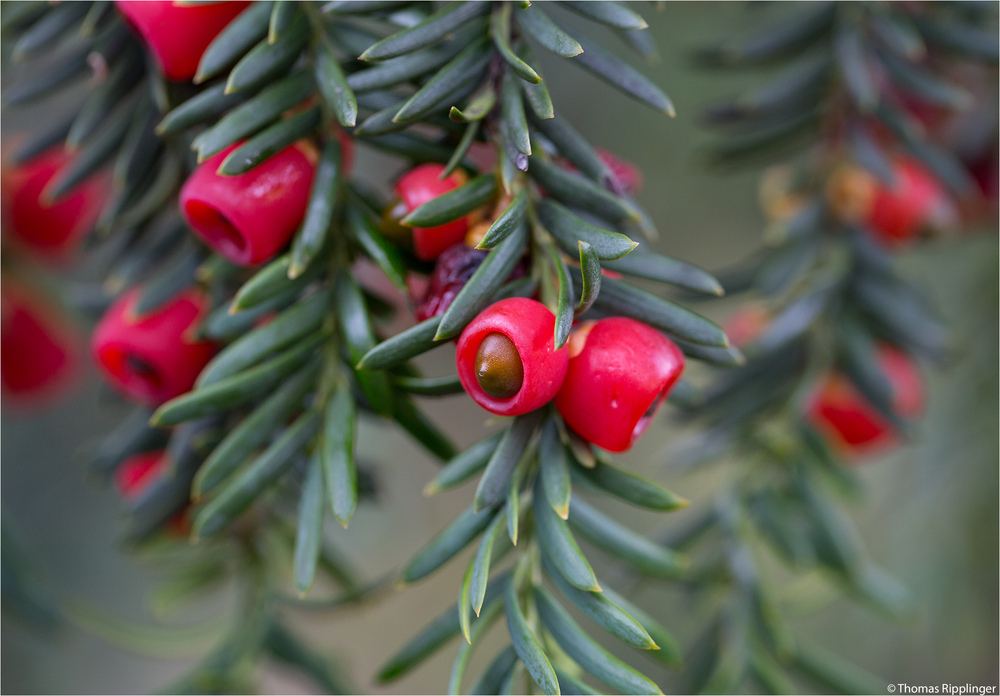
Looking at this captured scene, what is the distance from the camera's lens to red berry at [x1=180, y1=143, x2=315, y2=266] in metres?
0.46

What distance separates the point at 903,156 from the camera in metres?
0.93

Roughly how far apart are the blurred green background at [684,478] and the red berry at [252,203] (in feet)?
1.27

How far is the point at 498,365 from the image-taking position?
1.30 ft

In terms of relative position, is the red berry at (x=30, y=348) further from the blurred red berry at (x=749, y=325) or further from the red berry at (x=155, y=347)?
the blurred red berry at (x=749, y=325)

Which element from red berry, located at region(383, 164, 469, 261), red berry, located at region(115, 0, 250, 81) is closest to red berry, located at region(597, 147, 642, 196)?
red berry, located at region(383, 164, 469, 261)

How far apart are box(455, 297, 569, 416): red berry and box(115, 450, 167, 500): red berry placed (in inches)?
16.9

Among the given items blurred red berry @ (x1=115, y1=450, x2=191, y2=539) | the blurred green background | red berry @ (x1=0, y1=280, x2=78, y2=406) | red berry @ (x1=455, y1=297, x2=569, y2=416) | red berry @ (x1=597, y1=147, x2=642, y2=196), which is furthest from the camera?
the blurred green background

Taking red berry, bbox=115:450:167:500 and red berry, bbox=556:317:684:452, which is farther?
red berry, bbox=115:450:167:500

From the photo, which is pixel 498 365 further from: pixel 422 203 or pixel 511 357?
pixel 422 203

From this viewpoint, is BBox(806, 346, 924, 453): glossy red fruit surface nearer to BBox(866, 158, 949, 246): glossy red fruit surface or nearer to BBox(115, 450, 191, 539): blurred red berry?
BBox(866, 158, 949, 246): glossy red fruit surface

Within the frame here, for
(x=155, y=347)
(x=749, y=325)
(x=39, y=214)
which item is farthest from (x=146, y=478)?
(x=749, y=325)

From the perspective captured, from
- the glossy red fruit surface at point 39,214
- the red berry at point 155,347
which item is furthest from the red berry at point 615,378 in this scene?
the glossy red fruit surface at point 39,214

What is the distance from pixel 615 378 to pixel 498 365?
7 cm

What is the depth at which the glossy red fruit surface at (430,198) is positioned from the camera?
1.51 ft
